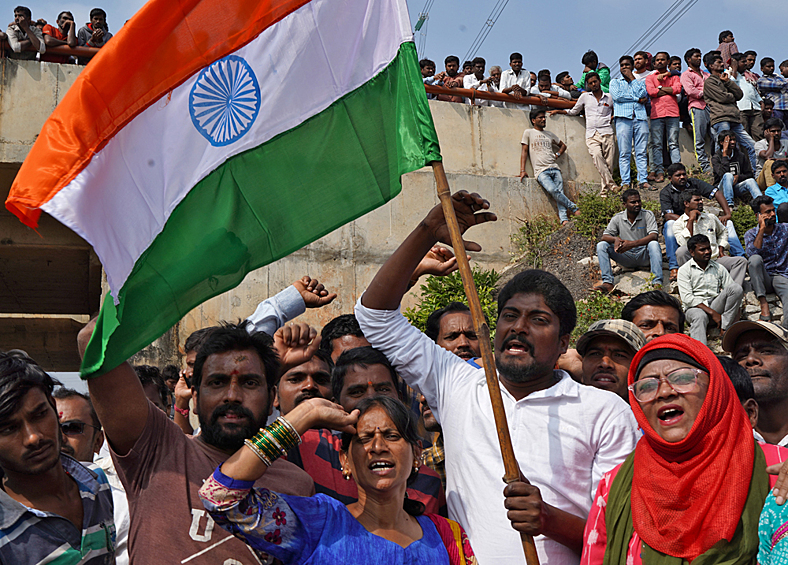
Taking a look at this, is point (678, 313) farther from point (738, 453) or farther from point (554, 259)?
point (554, 259)

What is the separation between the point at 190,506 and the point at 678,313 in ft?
10.8

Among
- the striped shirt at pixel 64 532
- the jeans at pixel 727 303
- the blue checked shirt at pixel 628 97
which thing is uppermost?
the blue checked shirt at pixel 628 97

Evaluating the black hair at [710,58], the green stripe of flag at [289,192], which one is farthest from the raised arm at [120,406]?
the black hair at [710,58]

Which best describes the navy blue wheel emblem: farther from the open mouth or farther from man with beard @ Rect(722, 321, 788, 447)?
man with beard @ Rect(722, 321, 788, 447)

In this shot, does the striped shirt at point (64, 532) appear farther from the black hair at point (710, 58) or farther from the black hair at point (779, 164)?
the black hair at point (710, 58)

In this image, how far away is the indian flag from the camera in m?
2.83

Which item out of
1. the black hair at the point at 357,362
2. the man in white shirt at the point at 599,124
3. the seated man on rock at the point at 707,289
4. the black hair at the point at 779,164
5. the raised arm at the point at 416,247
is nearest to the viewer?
the raised arm at the point at 416,247

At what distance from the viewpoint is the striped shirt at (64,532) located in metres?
2.69

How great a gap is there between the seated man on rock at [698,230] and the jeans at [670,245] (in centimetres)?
6

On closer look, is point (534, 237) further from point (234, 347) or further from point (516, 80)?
point (234, 347)

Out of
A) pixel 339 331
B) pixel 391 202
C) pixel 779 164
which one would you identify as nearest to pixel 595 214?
pixel 779 164

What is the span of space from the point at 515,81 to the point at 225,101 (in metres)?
10.6

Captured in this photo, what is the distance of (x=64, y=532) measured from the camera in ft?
9.33

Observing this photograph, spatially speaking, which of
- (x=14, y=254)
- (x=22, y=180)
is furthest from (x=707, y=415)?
(x=14, y=254)
